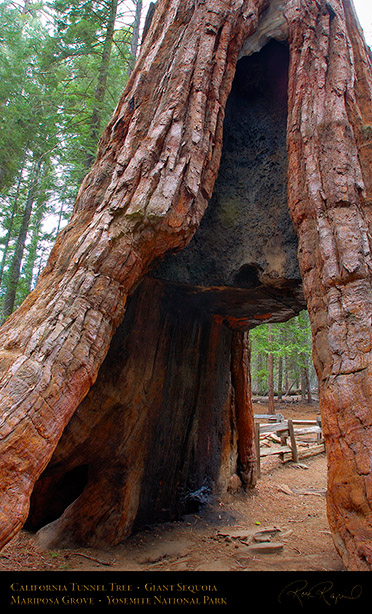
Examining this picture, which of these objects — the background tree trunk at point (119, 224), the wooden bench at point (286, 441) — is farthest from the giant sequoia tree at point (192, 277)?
the wooden bench at point (286, 441)

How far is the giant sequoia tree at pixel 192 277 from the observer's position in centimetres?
288

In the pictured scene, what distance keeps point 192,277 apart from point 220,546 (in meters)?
3.48

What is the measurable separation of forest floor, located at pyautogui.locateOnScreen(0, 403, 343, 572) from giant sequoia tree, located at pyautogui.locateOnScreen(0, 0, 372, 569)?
0.28 m

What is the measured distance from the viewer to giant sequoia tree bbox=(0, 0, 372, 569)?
2883mm

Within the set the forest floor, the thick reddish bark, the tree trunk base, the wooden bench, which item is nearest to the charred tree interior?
the tree trunk base

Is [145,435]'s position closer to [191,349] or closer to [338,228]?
[191,349]

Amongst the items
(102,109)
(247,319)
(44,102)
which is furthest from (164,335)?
(44,102)

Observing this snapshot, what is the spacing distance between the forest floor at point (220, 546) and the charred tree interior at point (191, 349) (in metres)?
0.25

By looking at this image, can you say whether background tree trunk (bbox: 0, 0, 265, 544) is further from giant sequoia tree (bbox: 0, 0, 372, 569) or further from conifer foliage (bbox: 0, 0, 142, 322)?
conifer foliage (bbox: 0, 0, 142, 322)

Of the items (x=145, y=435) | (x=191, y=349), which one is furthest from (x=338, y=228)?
(x=145, y=435)

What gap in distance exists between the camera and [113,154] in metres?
4.50

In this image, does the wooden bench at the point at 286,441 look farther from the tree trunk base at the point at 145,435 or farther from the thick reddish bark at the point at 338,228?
the thick reddish bark at the point at 338,228

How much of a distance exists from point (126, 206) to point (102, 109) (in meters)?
6.55

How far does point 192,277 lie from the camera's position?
5098mm
